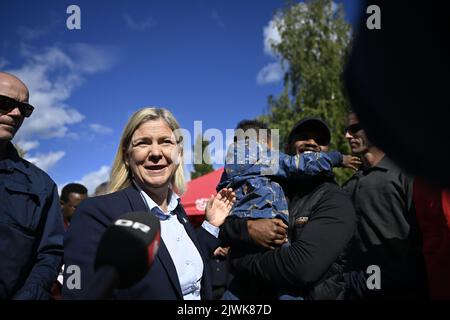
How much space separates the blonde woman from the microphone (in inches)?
30.6

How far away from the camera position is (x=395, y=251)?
2328mm

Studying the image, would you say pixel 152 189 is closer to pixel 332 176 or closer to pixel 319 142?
pixel 332 176

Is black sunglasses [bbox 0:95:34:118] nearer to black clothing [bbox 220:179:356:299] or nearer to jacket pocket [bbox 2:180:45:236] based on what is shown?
jacket pocket [bbox 2:180:45:236]

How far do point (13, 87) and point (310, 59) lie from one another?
19.1m

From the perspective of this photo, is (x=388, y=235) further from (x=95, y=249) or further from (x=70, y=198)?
(x=70, y=198)

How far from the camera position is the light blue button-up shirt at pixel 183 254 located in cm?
188

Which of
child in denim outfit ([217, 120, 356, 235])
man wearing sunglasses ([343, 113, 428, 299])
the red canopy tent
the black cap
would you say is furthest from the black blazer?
the red canopy tent

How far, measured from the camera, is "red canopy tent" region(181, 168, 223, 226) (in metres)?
7.63

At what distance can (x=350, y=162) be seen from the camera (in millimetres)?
2631

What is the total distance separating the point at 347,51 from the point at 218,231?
1.77 metres

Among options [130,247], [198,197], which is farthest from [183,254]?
[198,197]

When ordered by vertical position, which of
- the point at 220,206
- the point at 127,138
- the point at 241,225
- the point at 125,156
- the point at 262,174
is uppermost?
the point at 127,138

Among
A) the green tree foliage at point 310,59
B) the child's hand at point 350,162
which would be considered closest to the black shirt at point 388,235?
the child's hand at point 350,162
